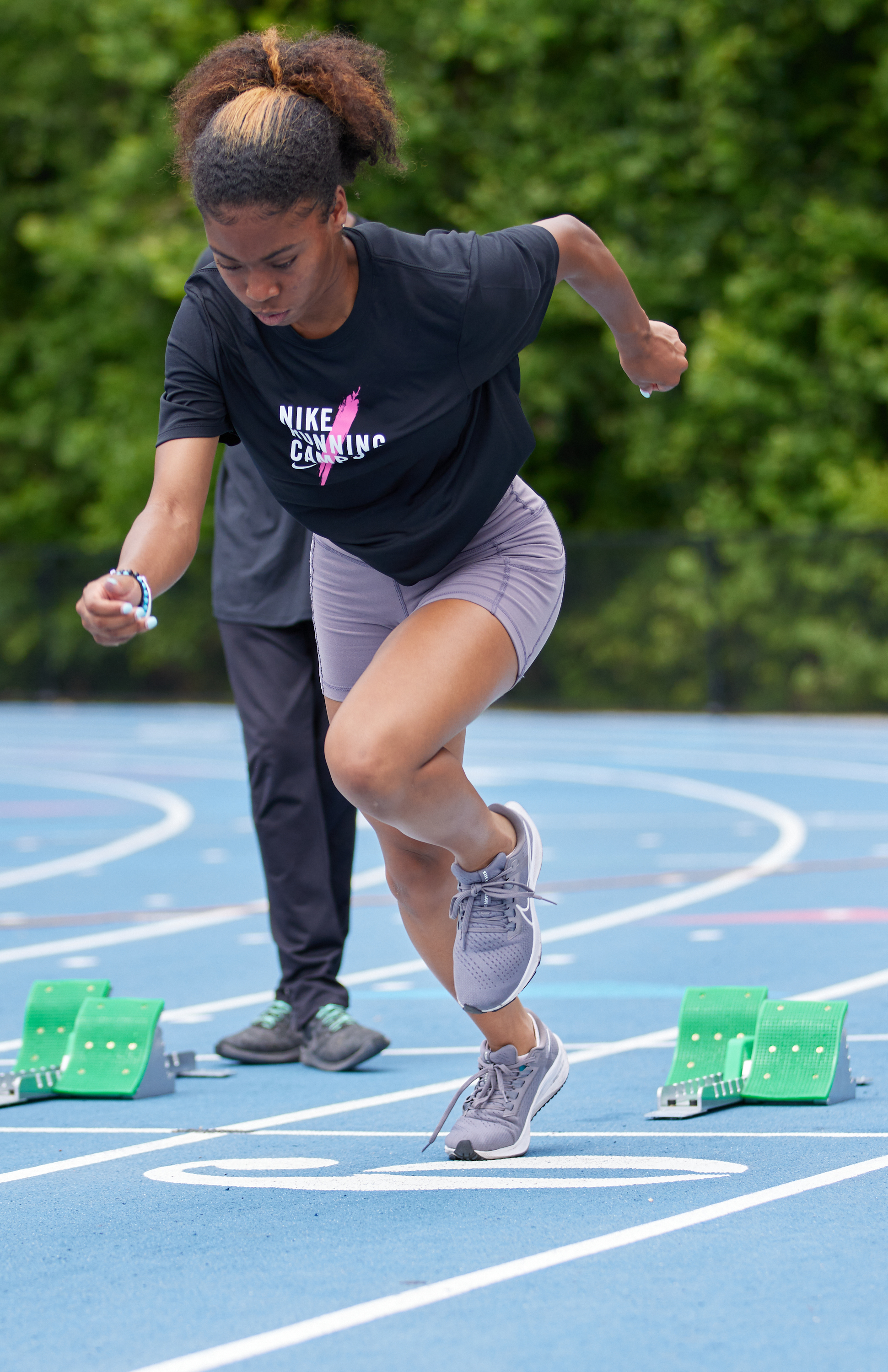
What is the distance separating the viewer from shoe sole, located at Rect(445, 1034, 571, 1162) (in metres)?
3.77

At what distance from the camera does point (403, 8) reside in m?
27.7

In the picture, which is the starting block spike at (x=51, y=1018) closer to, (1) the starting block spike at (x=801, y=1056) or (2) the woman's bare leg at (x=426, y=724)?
(2) the woman's bare leg at (x=426, y=724)

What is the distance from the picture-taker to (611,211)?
25.6 metres

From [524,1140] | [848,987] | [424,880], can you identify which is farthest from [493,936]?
[848,987]

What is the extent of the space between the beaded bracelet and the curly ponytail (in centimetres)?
63

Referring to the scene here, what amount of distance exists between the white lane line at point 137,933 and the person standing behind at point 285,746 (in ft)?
5.83

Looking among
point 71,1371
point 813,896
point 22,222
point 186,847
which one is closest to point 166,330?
point 22,222

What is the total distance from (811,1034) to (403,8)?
84.3ft

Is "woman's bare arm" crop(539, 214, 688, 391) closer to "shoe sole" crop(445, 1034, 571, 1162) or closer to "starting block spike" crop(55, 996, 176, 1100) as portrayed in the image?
"shoe sole" crop(445, 1034, 571, 1162)

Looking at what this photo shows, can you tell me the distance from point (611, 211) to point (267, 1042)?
22.0 meters

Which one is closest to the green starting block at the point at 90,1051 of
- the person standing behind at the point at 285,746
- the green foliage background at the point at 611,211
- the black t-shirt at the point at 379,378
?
the person standing behind at the point at 285,746

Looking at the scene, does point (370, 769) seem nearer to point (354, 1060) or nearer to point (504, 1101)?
point (504, 1101)

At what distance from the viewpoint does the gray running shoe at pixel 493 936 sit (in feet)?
12.3

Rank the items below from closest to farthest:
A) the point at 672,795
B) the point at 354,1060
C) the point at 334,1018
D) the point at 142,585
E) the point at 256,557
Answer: the point at 142,585 → the point at 354,1060 → the point at 334,1018 → the point at 256,557 → the point at 672,795
